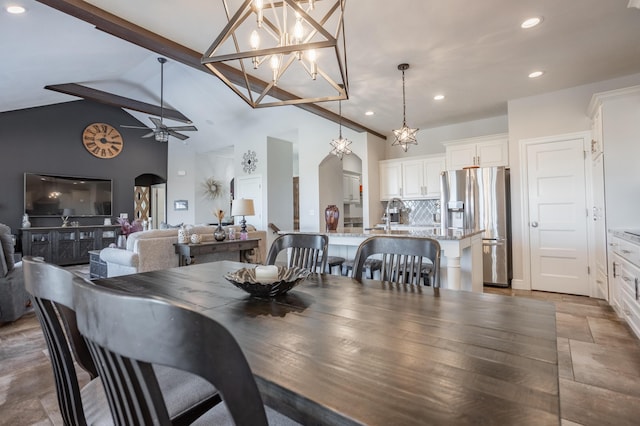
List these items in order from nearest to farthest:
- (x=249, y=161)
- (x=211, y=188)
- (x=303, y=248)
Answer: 1. (x=303, y=248)
2. (x=249, y=161)
3. (x=211, y=188)

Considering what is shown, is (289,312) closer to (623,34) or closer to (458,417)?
(458,417)

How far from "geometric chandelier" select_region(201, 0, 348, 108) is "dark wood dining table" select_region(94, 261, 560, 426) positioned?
1044 millimetres

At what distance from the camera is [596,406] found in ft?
5.74

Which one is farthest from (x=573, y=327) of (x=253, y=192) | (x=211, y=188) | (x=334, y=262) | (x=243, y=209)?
(x=211, y=188)

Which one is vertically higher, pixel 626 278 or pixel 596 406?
pixel 626 278

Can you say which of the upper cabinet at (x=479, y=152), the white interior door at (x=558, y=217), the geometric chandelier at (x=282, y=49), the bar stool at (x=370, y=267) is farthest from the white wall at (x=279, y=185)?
the white interior door at (x=558, y=217)

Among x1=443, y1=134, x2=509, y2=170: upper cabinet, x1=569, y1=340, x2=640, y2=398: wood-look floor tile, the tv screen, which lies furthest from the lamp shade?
the tv screen

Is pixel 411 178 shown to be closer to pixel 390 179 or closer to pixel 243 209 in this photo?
pixel 390 179

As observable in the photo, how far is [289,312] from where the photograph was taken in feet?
3.69

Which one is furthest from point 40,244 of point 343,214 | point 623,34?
point 623,34

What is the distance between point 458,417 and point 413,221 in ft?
19.2

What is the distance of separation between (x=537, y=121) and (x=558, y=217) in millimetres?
1349

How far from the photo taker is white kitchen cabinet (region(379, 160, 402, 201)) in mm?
5992

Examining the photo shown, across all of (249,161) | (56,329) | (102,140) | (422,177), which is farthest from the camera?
(102,140)
